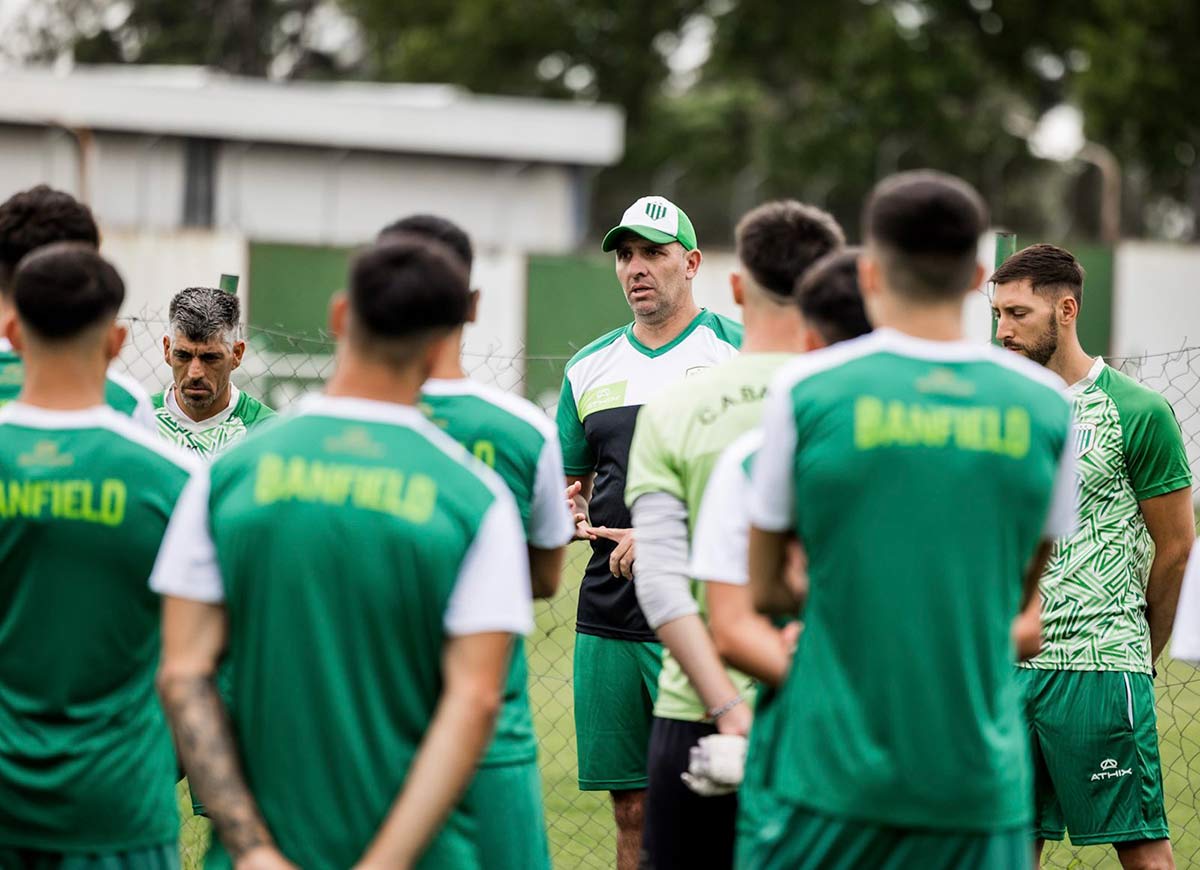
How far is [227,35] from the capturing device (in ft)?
163

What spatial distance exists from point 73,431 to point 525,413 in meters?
1.22

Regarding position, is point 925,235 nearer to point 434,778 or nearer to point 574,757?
point 434,778

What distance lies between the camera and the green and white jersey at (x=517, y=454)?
4375 mm

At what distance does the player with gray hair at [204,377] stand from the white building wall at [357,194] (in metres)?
23.4

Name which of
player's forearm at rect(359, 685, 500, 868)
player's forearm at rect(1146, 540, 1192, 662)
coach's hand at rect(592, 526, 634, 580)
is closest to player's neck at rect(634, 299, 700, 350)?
coach's hand at rect(592, 526, 634, 580)

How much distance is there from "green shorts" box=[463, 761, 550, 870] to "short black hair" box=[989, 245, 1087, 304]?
2.57 metres

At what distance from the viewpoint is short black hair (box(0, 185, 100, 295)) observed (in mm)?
4645

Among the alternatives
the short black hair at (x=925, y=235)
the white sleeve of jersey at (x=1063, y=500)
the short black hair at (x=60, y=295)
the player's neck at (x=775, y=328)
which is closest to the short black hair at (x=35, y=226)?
the short black hair at (x=60, y=295)

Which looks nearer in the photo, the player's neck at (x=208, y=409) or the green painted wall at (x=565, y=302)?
the player's neck at (x=208, y=409)

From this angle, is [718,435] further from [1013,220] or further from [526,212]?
[1013,220]

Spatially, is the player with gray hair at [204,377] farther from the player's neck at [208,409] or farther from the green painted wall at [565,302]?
the green painted wall at [565,302]

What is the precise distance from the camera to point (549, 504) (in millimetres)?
4395

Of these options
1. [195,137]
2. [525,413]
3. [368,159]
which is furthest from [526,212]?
[525,413]

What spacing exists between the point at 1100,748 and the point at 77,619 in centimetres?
359
